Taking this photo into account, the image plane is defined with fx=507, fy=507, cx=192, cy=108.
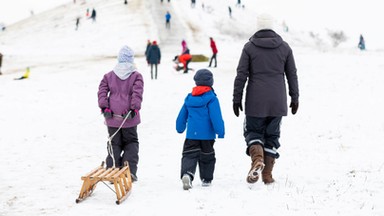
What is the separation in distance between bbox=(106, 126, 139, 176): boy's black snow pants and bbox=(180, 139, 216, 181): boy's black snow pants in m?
0.84

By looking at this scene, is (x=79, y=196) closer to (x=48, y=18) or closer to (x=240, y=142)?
(x=240, y=142)

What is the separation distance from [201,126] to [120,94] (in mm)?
1266

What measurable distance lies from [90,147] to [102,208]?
4755mm

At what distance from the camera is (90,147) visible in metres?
10.5

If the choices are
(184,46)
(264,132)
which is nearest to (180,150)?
(264,132)

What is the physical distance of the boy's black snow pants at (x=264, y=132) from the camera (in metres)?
6.73

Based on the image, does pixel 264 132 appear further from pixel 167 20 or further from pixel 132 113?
pixel 167 20

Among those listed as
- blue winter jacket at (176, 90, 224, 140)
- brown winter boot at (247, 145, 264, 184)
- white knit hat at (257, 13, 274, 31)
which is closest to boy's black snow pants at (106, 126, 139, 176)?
blue winter jacket at (176, 90, 224, 140)

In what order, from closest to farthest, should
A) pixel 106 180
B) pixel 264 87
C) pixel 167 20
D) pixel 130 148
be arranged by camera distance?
pixel 106 180
pixel 264 87
pixel 130 148
pixel 167 20

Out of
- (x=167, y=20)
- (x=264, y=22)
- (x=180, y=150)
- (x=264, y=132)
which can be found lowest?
(x=180, y=150)

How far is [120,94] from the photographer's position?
281 inches

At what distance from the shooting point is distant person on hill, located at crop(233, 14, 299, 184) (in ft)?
21.9

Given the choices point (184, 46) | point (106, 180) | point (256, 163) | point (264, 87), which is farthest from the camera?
point (184, 46)

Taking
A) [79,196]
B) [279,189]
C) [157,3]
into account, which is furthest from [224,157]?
[157,3]
